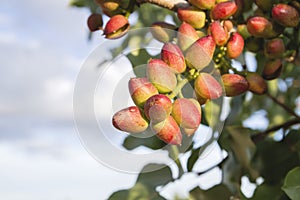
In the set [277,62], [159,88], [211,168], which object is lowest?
[211,168]

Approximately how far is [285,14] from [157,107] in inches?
10.9

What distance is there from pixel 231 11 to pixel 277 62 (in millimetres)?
114

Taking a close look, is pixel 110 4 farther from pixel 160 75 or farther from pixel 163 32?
pixel 160 75

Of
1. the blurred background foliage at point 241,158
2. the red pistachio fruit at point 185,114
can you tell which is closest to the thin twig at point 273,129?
the blurred background foliage at point 241,158

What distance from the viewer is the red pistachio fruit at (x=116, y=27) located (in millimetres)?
790

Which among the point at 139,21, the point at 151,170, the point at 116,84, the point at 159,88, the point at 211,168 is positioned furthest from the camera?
the point at 139,21

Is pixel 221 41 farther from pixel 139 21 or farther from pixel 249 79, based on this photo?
pixel 139 21

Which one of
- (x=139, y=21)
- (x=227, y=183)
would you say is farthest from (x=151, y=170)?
(x=139, y=21)

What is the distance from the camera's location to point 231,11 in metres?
0.76

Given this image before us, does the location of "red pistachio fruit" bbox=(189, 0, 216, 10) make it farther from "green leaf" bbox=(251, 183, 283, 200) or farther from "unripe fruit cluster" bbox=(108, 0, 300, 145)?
"green leaf" bbox=(251, 183, 283, 200)

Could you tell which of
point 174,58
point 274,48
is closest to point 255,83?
point 274,48

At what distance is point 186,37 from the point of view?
698mm

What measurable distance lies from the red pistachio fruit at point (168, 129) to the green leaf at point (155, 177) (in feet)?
1.02

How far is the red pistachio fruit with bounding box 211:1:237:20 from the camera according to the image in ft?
2.46
